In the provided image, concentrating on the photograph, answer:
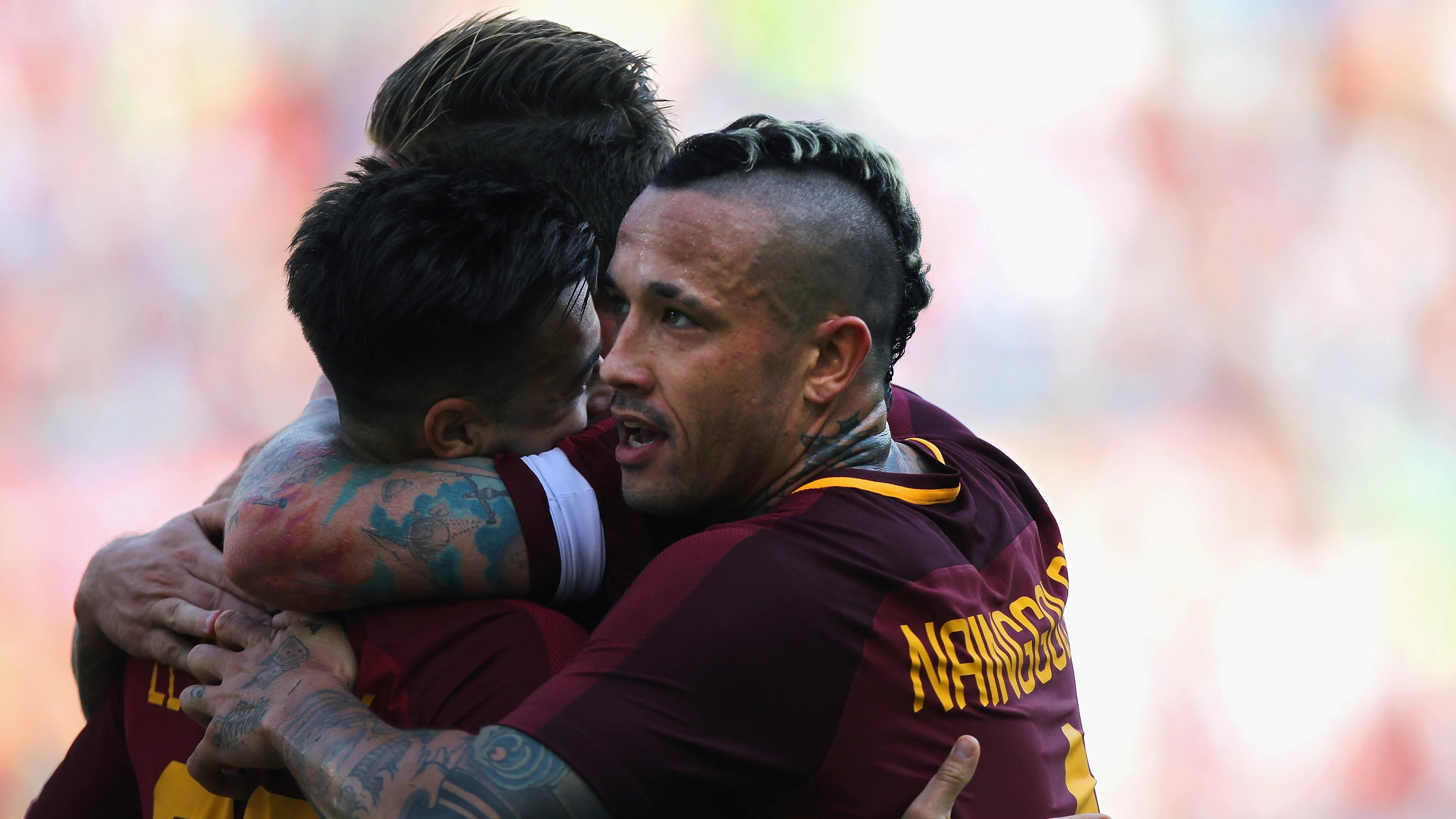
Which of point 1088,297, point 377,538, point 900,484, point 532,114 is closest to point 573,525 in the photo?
point 377,538

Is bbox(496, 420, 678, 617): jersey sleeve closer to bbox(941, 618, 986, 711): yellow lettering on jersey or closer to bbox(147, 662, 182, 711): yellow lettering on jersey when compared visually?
bbox(941, 618, 986, 711): yellow lettering on jersey

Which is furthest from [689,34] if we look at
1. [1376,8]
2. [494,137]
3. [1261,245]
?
[494,137]

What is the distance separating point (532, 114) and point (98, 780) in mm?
1440

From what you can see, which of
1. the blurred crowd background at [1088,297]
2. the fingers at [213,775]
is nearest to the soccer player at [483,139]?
the fingers at [213,775]

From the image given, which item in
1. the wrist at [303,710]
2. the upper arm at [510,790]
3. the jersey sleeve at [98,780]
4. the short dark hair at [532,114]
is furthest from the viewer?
the short dark hair at [532,114]

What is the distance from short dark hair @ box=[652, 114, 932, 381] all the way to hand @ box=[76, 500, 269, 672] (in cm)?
Result: 98

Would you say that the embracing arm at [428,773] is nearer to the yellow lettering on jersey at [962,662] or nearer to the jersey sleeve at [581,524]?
the jersey sleeve at [581,524]

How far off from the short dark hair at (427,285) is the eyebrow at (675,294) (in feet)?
0.36

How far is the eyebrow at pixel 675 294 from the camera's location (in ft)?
6.02

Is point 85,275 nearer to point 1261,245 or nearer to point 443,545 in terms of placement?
point 443,545

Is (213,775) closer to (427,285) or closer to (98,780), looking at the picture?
(98,780)

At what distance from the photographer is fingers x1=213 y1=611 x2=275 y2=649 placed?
184cm

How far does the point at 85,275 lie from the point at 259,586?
443 centimetres

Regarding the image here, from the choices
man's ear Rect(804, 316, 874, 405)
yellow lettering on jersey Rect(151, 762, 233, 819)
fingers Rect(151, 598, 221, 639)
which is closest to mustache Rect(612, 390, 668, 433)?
man's ear Rect(804, 316, 874, 405)
